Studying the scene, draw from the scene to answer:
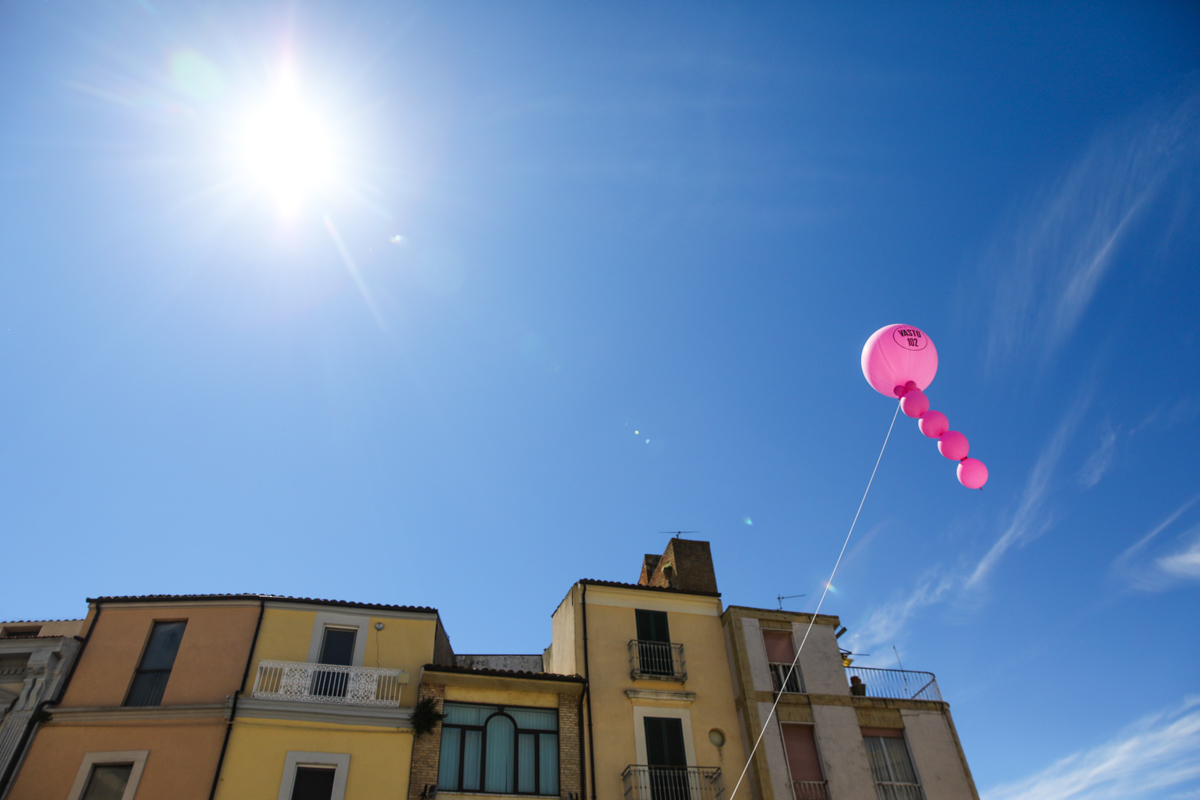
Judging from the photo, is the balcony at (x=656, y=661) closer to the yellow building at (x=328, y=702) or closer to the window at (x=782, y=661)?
the window at (x=782, y=661)

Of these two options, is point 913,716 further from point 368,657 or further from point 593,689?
point 368,657

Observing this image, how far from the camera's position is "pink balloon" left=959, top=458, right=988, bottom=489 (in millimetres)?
13953

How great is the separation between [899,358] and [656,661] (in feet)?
39.4

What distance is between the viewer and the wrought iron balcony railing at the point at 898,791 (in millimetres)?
20000

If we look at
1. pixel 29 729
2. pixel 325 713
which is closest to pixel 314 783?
pixel 325 713

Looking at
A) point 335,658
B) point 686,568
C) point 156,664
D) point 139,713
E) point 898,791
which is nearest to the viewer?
point 139,713

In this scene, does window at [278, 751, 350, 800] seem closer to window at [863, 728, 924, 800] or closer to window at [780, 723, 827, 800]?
window at [780, 723, 827, 800]

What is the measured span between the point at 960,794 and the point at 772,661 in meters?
6.18

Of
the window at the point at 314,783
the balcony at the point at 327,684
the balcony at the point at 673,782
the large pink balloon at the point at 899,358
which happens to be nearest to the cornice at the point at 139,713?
the balcony at the point at 327,684

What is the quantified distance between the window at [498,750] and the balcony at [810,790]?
22.0 ft

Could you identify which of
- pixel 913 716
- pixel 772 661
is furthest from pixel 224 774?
pixel 913 716

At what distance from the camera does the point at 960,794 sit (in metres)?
20.4

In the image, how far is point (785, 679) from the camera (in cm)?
2103

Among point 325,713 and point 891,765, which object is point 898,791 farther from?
point 325,713
